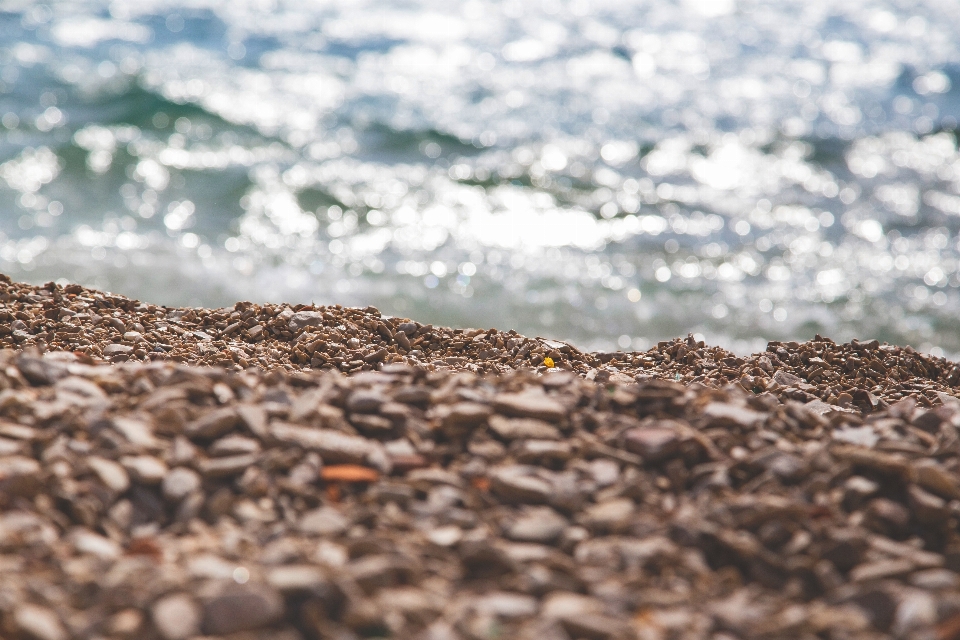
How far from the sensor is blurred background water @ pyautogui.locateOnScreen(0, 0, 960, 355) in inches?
288

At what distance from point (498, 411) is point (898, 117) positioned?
1222cm

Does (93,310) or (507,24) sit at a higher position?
(507,24)

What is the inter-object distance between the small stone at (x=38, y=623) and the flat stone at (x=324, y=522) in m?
0.56

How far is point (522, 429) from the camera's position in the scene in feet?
8.30

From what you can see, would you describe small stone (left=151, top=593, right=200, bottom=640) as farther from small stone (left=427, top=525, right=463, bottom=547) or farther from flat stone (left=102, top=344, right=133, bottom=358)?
flat stone (left=102, top=344, right=133, bottom=358)

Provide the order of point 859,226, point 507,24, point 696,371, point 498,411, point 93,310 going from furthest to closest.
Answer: point 507,24 → point 859,226 → point 93,310 → point 696,371 → point 498,411

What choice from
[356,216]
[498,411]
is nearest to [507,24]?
[356,216]

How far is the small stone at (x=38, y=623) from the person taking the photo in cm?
171

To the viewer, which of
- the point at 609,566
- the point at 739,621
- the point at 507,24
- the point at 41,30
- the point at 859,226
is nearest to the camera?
the point at 739,621

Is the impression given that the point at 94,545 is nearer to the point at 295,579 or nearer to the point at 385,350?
the point at 295,579

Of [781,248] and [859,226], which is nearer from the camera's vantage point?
[781,248]

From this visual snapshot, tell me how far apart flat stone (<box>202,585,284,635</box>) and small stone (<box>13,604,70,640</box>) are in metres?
0.28

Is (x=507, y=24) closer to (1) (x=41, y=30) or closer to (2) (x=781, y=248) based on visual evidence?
(1) (x=41, y=30)

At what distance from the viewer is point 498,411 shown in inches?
103
